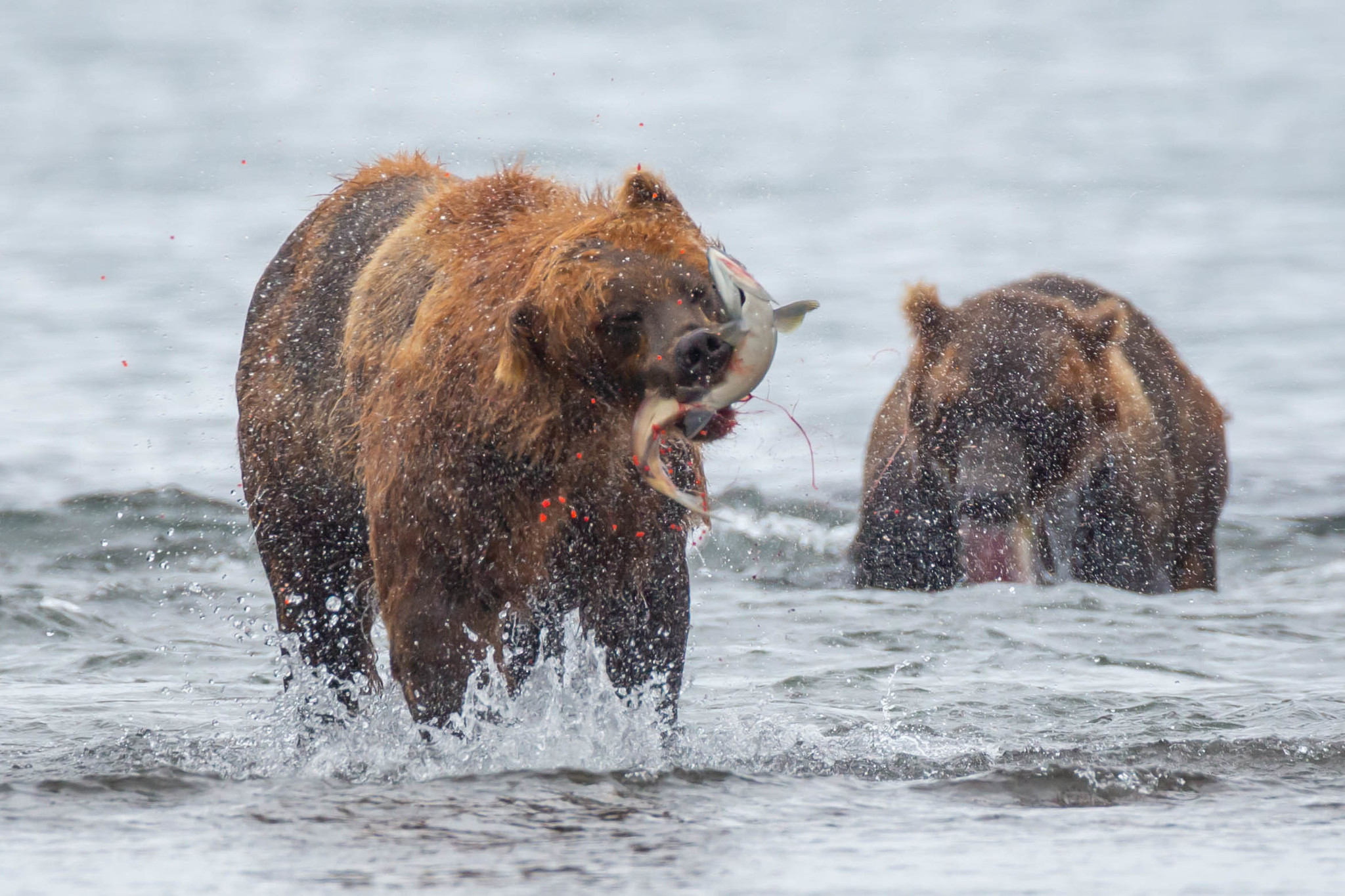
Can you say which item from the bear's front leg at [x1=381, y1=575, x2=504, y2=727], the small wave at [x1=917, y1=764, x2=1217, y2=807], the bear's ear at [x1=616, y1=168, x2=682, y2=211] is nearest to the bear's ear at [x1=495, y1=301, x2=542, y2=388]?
the bear's ear at [x1=616, y1=168, x2=682, y2=211]

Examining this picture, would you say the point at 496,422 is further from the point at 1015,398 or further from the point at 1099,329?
the point at 1099,329

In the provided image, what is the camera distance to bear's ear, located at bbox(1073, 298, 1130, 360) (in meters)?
8.78

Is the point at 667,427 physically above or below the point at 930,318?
below

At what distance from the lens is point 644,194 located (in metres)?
4.56

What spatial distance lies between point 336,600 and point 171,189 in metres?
17.7

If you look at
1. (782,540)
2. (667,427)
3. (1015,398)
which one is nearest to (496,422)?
(667,427)

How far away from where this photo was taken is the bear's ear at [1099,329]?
8781mm

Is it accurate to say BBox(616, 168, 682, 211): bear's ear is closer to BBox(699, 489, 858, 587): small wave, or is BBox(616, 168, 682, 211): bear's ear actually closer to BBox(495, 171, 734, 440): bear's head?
BBox(495, 171, 734, 440): bear's head

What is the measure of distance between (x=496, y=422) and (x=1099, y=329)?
477 centimetres

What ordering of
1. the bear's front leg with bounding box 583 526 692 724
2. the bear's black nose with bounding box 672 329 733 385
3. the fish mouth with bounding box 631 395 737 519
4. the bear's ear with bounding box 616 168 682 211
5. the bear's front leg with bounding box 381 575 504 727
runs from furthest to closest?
the bear's front leg with bounding box 583 526 692 724 < the bear's front leg with bounding box 381 575 504 727 < the bear's ear with bounding box 616 168 682 211 < the fish mouth with bounding box 631 395 737 519 < the bear's black nose with bounding box 672 329 733 385

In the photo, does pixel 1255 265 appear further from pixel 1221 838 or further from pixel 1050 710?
pixel 1221 838

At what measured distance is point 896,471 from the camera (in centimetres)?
923

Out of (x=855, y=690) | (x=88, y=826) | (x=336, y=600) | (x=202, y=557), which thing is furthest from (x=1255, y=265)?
(x=88, y=826)

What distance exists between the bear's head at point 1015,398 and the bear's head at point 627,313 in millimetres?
4359
